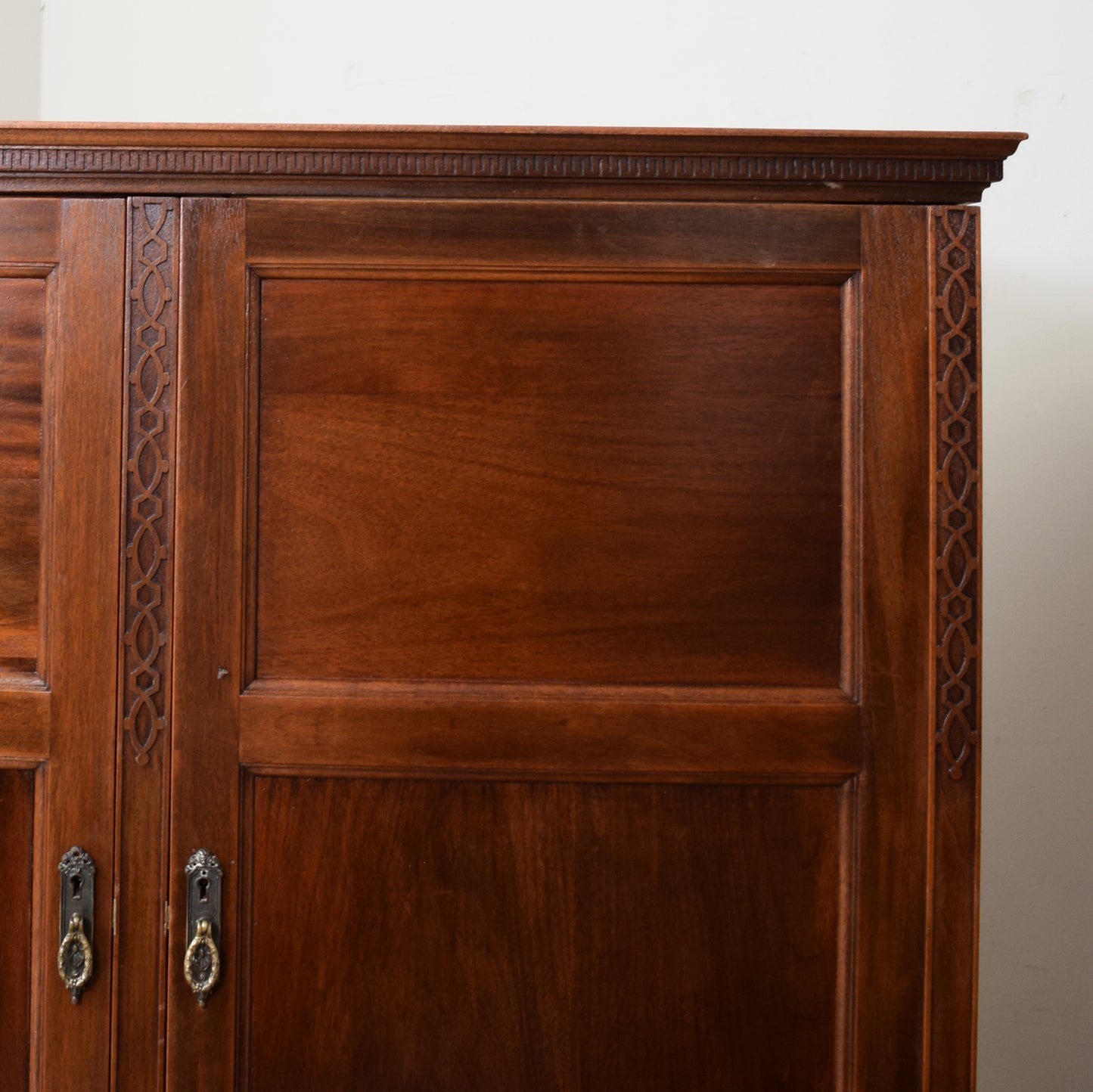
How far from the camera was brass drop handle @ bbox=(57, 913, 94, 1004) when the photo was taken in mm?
797

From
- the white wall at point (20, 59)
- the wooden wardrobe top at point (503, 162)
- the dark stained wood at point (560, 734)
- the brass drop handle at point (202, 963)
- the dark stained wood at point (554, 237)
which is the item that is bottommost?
the brass drop handle at point (202, 963)

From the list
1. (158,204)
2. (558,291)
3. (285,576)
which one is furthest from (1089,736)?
(158,204)

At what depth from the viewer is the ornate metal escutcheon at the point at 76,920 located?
2.62 feet

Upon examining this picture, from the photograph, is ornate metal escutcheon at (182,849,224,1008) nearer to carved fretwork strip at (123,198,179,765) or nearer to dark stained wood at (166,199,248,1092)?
dark stained wood at (166,199,248,1092)

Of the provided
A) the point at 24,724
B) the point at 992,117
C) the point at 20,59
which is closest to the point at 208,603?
the point at 24,724

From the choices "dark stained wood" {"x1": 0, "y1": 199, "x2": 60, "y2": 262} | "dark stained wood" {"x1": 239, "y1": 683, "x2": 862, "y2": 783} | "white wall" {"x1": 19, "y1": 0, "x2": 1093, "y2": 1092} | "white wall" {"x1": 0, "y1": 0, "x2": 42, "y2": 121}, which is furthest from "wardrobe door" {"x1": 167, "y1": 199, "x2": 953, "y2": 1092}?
"white wall" {"x1": 0, "y1": 0, "x2": 42, "y2": 121}

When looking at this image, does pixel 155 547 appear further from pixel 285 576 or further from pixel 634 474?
pixel 634 474

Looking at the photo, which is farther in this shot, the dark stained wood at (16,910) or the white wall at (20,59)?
the white wall at (20,59)

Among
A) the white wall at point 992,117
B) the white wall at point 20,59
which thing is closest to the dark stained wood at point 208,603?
the white wall at point 992,117

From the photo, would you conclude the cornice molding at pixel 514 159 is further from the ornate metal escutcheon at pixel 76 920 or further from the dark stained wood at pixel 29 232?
the ornate metal escutcheon at pixel 76 920

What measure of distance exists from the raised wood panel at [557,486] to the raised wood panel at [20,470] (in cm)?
22

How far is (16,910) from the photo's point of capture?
82cm

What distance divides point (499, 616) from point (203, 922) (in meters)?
0.39

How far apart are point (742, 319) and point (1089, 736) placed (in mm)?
850
